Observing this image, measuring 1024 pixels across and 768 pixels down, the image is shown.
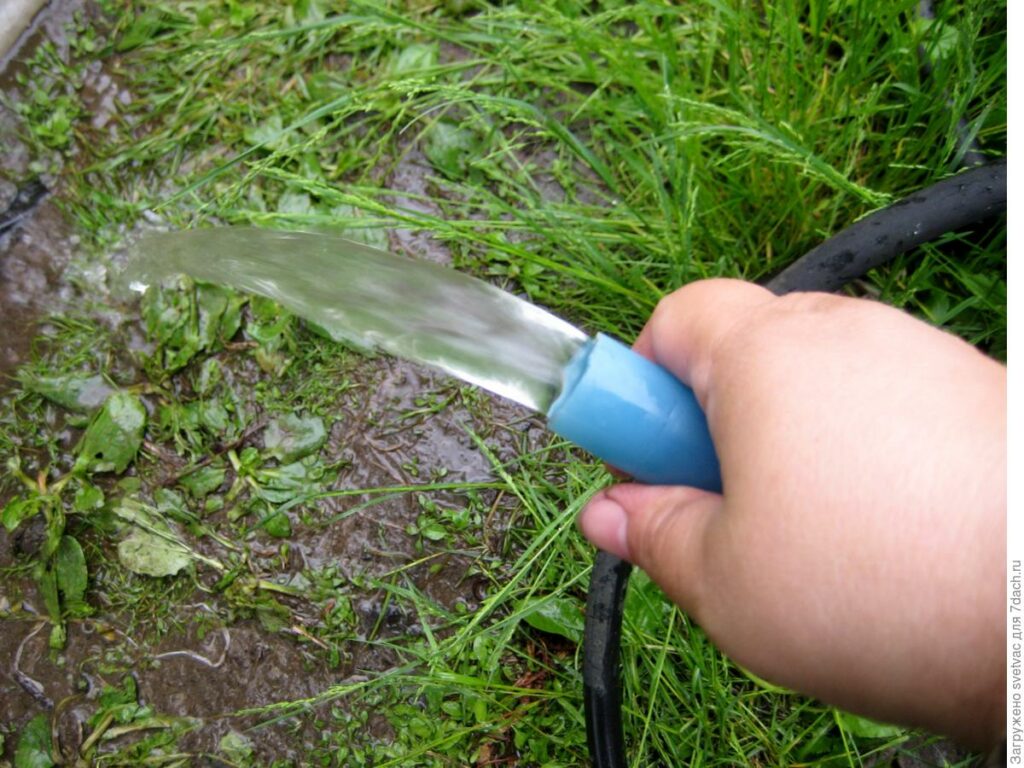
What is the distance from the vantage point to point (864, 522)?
0.68m

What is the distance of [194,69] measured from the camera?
1.83 m

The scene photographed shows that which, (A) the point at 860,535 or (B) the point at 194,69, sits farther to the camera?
(B) the point at 194,69

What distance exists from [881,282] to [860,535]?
0.94m

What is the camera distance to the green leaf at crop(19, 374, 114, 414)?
1.62 metres

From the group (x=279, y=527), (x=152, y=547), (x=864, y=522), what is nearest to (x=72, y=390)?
(x=152, y=547)

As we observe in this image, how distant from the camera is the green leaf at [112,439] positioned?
1.59 meters

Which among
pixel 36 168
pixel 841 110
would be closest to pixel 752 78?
pixel 841 110

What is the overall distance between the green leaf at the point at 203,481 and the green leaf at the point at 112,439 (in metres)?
0.12

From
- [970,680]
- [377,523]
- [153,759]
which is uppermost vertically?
[970,680]

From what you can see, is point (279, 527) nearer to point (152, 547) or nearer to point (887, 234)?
point (152, 547)

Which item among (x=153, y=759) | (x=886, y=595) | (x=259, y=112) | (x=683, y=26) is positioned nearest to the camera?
(x=886, y=595)

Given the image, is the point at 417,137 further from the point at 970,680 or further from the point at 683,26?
the point at 970,680

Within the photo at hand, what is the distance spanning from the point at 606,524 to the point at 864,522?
0.27 m

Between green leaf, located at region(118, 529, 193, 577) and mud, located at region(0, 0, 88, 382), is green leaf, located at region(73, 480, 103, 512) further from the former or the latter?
mud, located at region(0, 0, 88, 382)
